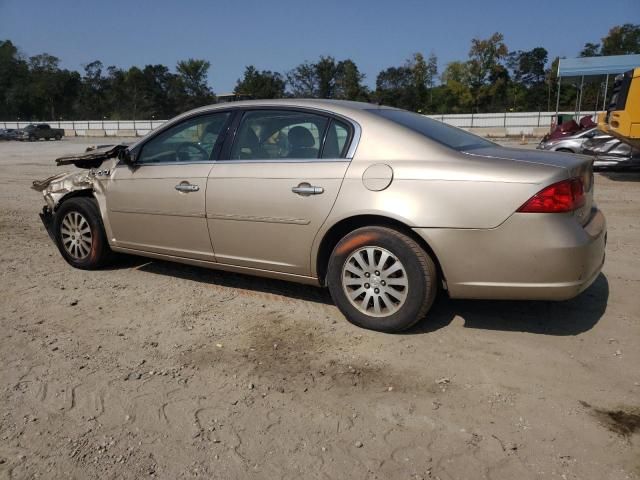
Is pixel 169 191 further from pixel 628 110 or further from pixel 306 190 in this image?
pixel 628 110

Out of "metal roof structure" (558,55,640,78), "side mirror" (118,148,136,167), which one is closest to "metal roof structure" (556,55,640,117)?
"metal roof structure" (558,55,640,78)

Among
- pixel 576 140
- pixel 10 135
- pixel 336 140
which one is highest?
pixel 336 140

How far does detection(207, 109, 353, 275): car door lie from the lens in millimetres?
3898

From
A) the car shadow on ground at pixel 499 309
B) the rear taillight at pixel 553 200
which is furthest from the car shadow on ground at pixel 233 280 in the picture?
Answer: the rear taillight at pixel 553 200

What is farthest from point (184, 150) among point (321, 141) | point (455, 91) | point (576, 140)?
point (455, 91)

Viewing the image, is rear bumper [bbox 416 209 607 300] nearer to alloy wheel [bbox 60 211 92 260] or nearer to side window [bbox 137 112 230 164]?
side window [bbox 137 112 230 164]

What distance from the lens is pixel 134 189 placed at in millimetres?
4840

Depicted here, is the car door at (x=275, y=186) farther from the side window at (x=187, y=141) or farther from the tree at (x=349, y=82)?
the tree at (x=349, y=82)

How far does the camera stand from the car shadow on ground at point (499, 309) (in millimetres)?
3932

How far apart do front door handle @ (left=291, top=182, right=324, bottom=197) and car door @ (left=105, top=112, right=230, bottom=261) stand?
34.8 inches

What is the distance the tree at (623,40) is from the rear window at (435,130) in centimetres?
6971

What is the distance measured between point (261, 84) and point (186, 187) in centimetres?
7271

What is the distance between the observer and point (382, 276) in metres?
3.74

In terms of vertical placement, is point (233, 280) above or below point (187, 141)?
below
